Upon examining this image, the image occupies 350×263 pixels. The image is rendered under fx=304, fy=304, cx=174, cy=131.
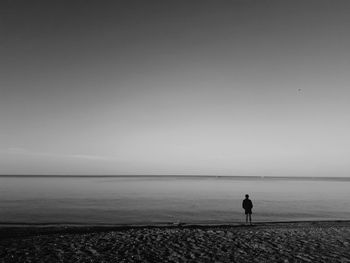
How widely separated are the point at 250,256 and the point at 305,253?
3.04 meters

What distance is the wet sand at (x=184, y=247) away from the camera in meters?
14.9

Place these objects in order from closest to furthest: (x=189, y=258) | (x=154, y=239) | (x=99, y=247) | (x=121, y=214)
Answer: (x=189, y=258) < (x=99, y=247) < (x=154, y=239) < (x=121, y=214)

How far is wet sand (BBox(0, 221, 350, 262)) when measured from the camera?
49.0 feet

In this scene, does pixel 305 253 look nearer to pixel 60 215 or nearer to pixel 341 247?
pixel 341 247

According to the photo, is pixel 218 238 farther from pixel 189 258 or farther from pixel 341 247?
pixel 341 247

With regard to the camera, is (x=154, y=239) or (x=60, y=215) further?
(x=60, y=215)

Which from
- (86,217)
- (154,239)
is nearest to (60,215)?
(86,217)

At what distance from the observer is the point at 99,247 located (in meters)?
17.0

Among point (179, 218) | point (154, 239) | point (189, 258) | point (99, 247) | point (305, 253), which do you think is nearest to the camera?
point (189, 258)

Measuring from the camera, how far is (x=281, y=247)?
17.1 m

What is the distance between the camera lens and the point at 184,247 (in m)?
17.1

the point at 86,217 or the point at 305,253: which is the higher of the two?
the point at 305,253

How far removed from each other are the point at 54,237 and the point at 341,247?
1764cm

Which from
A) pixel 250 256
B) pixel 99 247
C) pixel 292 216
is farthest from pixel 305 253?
pixel 292 216
